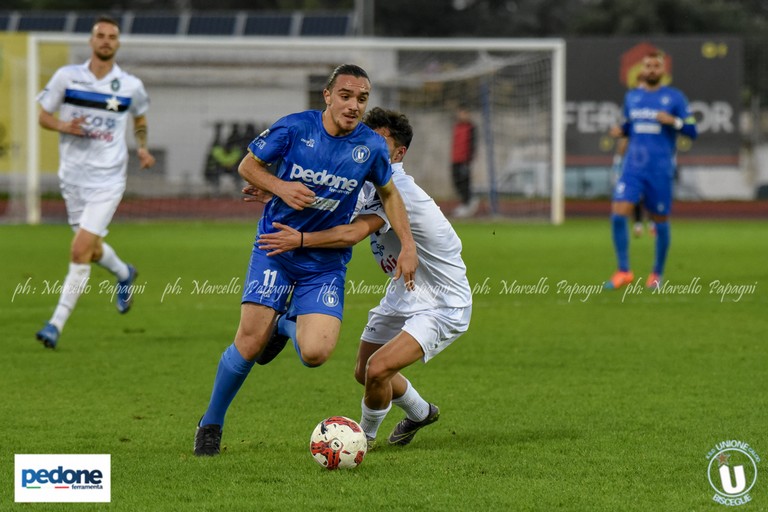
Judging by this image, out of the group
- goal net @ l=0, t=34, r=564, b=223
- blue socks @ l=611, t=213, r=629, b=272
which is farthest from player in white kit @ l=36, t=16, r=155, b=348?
goal net @ l=0, t=34, r=564, b=223

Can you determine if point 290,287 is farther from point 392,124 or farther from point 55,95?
point 55,95

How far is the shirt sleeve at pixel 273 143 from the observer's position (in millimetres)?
5625

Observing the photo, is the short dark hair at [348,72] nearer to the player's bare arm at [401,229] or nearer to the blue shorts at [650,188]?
the player's bare arm at [401,229]

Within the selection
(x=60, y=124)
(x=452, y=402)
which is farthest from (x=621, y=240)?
(x=452, y=402)

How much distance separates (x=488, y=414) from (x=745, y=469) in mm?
1741

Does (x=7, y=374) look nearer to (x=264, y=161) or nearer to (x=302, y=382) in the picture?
(x=302, y=382)

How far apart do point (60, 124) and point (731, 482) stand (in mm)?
6302

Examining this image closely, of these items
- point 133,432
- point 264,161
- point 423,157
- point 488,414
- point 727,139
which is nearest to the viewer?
point 264,161

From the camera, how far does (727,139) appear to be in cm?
3344

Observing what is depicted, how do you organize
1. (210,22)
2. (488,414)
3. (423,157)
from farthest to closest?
(210,22)
(423,157)
(488,414)

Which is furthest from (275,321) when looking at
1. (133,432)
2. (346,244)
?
(133,432)

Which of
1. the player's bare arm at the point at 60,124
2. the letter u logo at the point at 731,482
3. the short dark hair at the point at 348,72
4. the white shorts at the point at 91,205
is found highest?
the short dark hair at the point at 348,72

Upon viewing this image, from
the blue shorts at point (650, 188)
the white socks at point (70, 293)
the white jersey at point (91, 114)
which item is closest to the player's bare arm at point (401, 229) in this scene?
the white socks at point (70, 293)

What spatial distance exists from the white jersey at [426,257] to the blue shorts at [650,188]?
302 inches
